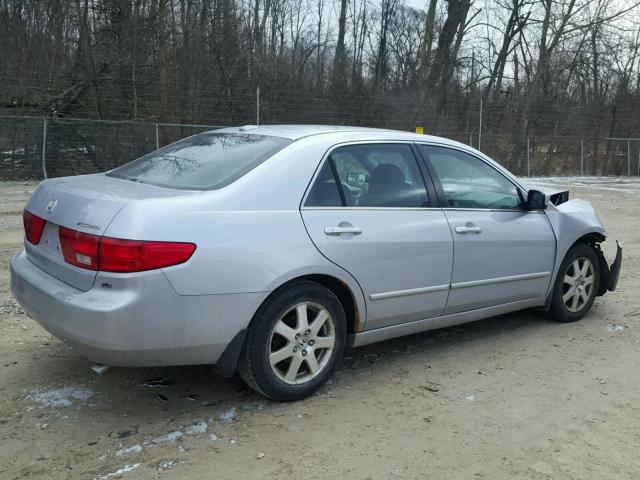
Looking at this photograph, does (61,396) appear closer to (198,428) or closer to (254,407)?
(198,428)

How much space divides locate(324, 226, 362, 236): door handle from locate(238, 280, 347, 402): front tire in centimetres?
30

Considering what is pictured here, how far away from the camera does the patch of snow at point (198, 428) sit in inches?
125

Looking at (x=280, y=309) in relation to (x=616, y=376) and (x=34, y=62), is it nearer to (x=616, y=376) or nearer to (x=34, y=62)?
(x=616, y=376)

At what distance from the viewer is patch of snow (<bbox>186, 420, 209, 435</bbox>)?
3168 mm

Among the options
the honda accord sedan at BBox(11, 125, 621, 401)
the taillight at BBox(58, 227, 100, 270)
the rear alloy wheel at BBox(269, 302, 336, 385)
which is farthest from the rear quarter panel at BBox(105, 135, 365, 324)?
the rear alloy wheel at BBox(269, 302, 336, 385)

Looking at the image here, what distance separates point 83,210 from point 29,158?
44.1 feet

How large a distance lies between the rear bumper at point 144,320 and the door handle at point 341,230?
1.78 feet

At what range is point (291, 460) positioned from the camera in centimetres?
293

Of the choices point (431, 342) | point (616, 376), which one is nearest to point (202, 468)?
point (431, 342)

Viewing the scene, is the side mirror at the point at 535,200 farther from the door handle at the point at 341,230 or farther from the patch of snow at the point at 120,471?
the patch of snow at the point at 120,471

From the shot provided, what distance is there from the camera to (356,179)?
12.6ft

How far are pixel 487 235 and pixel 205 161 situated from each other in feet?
6.48

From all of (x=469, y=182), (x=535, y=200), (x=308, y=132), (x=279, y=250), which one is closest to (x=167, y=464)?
(x=279, y=250)

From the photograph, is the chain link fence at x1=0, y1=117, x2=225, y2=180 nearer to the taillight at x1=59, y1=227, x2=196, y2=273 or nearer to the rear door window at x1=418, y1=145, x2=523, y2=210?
the rear door window at x1=418, y1=145, x2=523, y2=210
